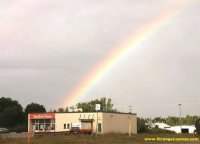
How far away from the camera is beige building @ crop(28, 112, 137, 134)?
313 ft

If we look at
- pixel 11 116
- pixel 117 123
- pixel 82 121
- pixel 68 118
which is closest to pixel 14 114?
pixel 11 116

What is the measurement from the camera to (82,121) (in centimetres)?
9712

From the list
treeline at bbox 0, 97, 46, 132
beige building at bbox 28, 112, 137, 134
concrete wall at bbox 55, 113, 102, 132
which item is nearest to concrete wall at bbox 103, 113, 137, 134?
beige building at bbox 28, 112, 137, 134

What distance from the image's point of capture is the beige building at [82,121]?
95.4 meters

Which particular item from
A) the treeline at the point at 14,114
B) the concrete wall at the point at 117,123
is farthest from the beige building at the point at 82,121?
the treeline at the point at 14,114

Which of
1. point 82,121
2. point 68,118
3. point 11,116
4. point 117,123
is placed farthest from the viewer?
point 11,116

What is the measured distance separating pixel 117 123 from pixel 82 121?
29.6 ft

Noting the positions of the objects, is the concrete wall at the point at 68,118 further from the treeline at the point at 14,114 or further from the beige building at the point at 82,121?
the treeline at the point at 14,114

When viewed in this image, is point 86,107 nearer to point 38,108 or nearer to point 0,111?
point 38,108

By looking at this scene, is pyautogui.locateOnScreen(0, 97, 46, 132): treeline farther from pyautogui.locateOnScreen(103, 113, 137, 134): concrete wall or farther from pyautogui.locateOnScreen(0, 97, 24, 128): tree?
pyautogui.locateOnScreen(103, 113, 137, 134): concrete wall

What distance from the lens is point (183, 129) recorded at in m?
118

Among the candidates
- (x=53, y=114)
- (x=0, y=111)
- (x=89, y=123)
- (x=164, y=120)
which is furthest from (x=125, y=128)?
(x=164, y=120)

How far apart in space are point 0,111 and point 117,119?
5673 cm

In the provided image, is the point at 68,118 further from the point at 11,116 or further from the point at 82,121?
the point at 11,116
